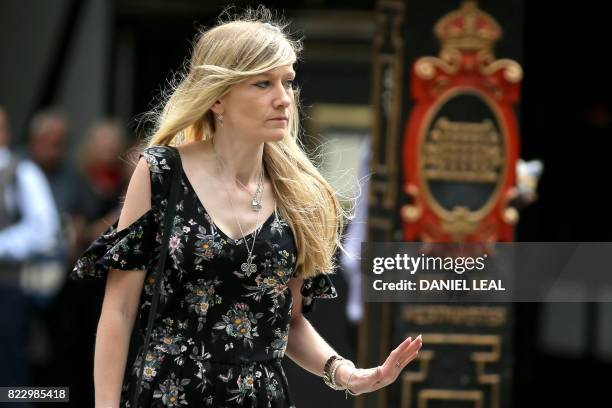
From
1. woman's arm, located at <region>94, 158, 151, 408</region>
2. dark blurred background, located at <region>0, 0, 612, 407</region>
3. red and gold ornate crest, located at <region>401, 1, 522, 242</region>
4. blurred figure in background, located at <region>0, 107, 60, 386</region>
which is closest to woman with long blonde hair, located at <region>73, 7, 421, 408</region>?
woman's arm, located at <region>94, 158, 151, 408</region>

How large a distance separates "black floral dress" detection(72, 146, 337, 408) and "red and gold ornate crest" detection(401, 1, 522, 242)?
2871 millimetres

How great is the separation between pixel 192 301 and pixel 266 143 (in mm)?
514

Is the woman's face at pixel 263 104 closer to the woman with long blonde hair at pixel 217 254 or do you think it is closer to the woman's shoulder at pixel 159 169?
the woman with long blonde hair at pixel 217 254

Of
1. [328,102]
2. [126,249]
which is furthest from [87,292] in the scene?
[126,249]

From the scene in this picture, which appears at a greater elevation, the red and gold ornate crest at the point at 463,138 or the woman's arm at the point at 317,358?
the red and gold ornate crest at the point at 463,138

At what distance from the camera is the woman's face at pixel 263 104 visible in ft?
10.9

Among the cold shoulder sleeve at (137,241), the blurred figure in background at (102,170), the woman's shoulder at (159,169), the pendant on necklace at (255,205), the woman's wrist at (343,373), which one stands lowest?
the woman's wrist at (343,373)

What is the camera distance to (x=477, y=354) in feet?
20.3

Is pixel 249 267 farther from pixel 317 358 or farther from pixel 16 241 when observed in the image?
pixel 16 241

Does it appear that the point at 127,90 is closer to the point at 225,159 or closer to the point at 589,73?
the point at 589,73

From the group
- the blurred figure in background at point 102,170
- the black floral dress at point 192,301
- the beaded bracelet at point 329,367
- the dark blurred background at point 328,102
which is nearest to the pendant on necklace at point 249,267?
the black floral dress at point 192,301

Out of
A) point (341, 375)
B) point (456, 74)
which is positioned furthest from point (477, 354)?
point (341, 375)

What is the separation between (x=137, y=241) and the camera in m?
3.20

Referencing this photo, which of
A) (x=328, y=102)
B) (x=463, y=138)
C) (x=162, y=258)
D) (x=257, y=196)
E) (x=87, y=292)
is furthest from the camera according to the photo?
(x=328, y=102)
